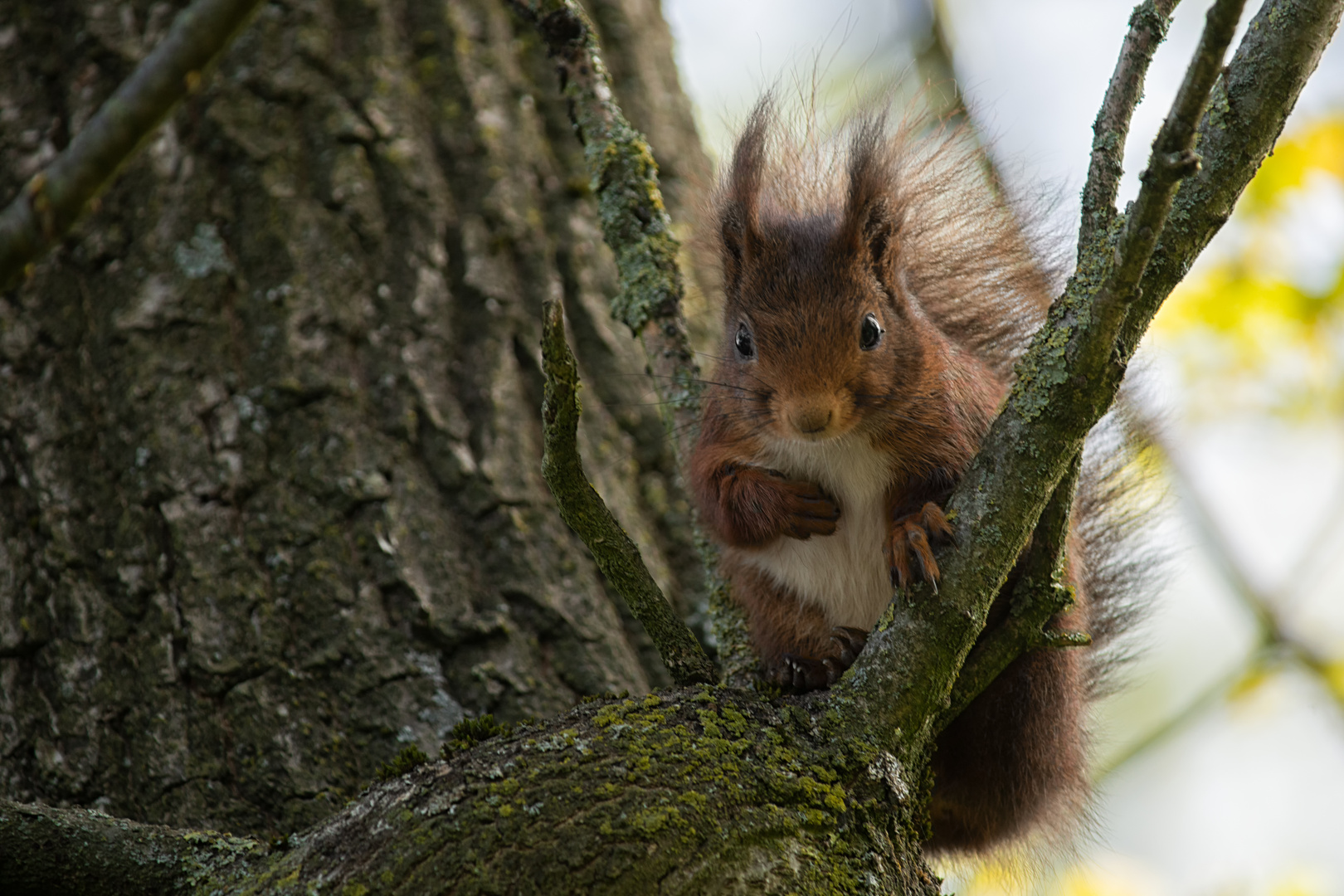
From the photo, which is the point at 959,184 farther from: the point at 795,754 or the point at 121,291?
the point at 121,291

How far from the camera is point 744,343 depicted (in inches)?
106

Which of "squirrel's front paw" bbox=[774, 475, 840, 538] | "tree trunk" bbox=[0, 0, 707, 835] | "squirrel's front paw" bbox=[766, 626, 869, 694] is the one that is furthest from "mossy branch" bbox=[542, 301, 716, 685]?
"tree trunk" bbox=[0, 0, 707, 835]

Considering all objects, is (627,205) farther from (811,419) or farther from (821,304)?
(811,419)

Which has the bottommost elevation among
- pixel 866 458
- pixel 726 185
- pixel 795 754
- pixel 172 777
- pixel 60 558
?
pixel 172 777

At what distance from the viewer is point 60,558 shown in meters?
2.71

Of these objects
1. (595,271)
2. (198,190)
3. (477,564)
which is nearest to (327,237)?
(198,190)

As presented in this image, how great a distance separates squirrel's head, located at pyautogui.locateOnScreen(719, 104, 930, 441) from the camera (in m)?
2.55

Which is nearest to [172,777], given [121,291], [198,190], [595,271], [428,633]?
[428,633]

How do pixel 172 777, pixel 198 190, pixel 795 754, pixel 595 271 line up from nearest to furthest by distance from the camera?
pixel 795 754, pixel 172 777, pixel 198 190, pixel 595 271

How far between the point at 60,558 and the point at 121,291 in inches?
28.8

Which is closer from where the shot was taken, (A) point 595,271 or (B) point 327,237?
(B) point 327,237

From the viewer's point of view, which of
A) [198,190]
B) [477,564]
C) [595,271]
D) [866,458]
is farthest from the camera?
[595,271]

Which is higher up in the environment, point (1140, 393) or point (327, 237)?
point (327, 237)

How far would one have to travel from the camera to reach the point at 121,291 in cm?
301
